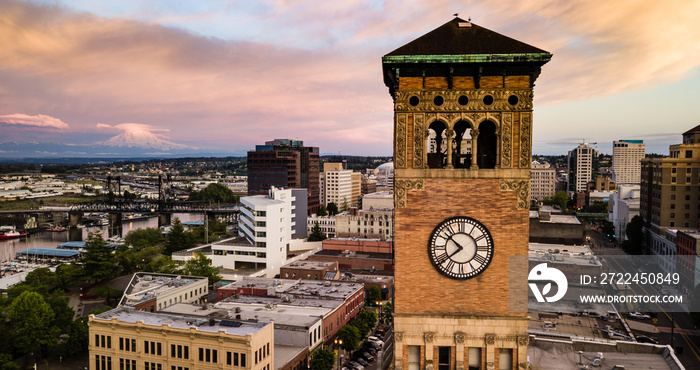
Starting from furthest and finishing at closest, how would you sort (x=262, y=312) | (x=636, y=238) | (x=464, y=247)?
1. (x=636, y=238)
2. (x=262, y=312)
3. (x=464, y=247)

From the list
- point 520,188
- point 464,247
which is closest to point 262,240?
point 464,247

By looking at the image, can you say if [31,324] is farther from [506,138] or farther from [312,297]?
[506,138]

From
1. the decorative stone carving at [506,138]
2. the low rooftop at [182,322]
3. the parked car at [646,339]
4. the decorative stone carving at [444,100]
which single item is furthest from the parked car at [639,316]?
the decorative stone carving at [444,100]

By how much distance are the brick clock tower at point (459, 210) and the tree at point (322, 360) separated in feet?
111

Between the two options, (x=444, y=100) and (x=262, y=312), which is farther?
(x=262, y=312)

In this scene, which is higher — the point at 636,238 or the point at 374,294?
the point at 636,238

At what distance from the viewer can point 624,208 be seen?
13700 cm

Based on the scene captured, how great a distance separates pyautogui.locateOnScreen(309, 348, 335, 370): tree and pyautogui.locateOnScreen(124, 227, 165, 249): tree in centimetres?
8901

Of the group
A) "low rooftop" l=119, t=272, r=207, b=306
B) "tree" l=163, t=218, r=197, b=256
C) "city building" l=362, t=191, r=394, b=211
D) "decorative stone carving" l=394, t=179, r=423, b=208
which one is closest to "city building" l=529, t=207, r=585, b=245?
"low rooftop" l=119, t=272, r=207, b=306

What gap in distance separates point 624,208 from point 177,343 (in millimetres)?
132140

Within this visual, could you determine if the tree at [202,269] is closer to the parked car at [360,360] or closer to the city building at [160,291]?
the city building at [160,291]

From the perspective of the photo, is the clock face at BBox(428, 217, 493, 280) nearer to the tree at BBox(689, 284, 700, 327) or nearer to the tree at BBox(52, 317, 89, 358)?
the tree at BBox(52, 317, 89, 358)

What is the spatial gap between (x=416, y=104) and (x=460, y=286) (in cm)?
709

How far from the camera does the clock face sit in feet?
59.9
